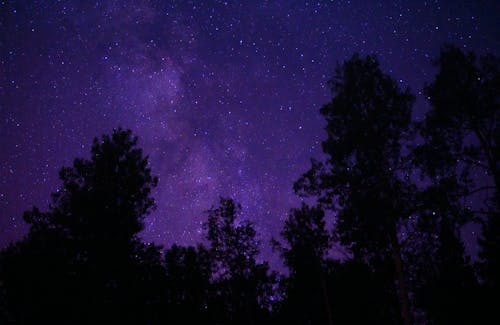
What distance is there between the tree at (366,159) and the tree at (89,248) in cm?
1223

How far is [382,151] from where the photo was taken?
54.5ft

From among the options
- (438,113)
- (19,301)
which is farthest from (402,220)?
(19,301)

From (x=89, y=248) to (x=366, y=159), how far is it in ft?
54.6

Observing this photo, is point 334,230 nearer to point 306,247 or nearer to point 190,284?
point 306,247

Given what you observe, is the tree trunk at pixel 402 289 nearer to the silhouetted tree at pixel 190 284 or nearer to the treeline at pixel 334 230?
the treeline at pixel 334 230

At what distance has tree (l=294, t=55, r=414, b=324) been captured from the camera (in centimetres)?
1545

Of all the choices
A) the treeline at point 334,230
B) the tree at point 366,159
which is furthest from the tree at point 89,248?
the tree at point 366,159

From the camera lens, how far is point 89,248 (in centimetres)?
2200

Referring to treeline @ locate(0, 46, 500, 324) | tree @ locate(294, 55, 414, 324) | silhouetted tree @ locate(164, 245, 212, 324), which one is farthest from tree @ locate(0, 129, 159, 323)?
tree @ locate(294, 55, 414, 324)

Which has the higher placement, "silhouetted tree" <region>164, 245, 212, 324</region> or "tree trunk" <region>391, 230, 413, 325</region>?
"silhouetted tree" <region>164, 245, 212, 324</region>

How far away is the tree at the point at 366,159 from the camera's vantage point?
15.4 m

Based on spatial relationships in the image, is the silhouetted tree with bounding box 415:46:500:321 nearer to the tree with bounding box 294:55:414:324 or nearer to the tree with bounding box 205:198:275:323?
the tree with bounding box 294:55:414:324

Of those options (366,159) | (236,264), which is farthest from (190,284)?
(366,159)

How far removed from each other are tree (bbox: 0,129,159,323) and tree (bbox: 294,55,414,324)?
12.2 meters
